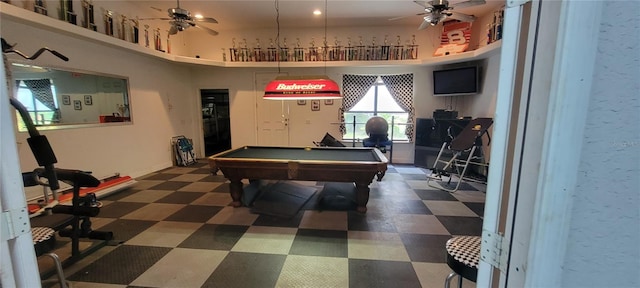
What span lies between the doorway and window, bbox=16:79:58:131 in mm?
3513

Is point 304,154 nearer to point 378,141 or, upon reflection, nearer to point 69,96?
point 378,141

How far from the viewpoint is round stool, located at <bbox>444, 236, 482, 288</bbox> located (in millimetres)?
1315

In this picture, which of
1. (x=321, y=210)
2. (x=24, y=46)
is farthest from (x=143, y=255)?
(x=24, y=46)

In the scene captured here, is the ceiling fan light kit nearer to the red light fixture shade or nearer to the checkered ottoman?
the red light fixture shade

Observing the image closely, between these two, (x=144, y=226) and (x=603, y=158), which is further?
(x=144, y=226)

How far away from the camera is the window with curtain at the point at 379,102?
6285 mm

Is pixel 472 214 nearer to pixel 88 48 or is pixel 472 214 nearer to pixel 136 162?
pixel 136 162

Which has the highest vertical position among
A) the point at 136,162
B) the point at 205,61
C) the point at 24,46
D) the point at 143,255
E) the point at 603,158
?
the point at 205,61

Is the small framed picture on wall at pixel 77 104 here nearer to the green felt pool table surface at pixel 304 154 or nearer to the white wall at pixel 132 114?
the white wall at pixel 132 114

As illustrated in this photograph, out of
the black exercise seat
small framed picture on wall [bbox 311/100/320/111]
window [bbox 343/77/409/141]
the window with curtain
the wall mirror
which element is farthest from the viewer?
small framed picture on wall [bbox 311/100/320/111]

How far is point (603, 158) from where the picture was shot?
2.06ft

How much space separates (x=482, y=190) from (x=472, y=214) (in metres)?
1.30

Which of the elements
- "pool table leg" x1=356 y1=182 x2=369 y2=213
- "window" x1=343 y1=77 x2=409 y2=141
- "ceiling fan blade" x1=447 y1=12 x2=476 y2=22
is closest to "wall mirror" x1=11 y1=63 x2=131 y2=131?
"pool table leg" x1=356 y1=182 x2=369 y2=213

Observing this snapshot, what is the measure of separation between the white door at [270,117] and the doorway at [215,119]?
3.27 feet
